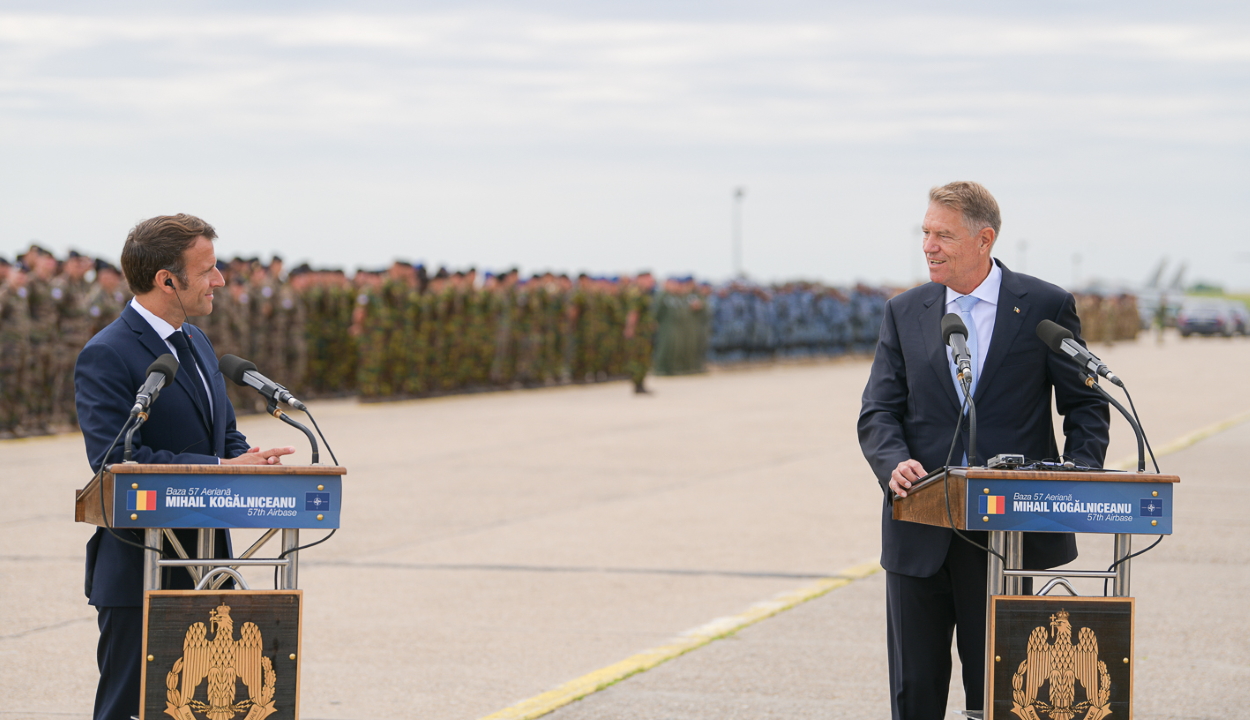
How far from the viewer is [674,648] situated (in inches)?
266

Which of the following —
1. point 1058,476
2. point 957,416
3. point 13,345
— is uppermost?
point 957,416

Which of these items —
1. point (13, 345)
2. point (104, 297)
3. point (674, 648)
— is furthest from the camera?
point (104, 297)

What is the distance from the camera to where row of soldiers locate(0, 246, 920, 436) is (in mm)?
17234

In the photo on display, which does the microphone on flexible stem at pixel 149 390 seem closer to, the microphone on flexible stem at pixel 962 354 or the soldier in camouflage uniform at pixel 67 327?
the microphone on flexible stem at pixel 962 354

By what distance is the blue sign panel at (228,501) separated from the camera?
346cm

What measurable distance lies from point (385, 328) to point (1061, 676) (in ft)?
65.1

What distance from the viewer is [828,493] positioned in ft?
40.6

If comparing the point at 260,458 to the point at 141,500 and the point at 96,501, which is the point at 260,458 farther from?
the point at 96,501

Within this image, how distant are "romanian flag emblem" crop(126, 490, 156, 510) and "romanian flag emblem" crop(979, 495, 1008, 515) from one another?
1.93 meters

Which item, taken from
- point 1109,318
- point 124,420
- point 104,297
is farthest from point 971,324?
point 1109,318

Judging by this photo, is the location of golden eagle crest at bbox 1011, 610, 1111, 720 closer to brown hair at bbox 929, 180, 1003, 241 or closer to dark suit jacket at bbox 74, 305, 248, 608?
brown hair at bbox 929, 180, 1003, 241

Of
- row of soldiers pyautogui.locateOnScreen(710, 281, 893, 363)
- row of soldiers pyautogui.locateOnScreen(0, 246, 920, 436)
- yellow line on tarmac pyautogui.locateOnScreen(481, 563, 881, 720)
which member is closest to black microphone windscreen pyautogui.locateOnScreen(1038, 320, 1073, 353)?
yellow line on tarmac pyautogui.locateOnScreen(481, 563, 881, 720)

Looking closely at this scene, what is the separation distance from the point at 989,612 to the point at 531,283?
24033mm

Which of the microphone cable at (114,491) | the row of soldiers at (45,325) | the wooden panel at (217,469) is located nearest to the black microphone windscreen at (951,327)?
the wooden panel at (217,469)
